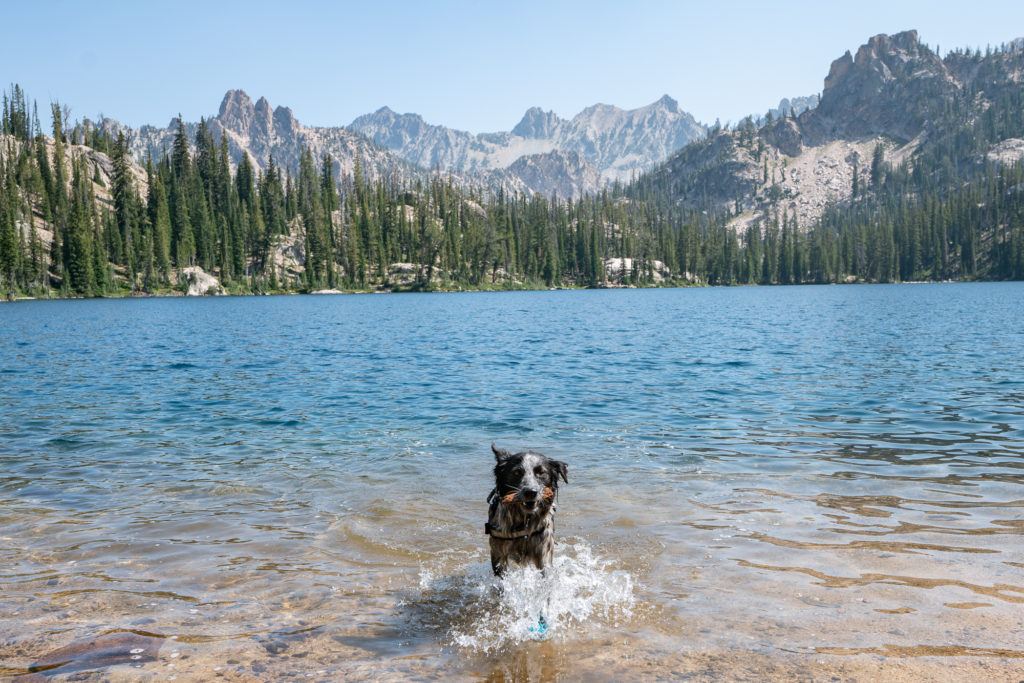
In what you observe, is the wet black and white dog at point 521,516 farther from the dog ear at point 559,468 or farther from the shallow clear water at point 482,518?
the shallow clear water at point 482,518

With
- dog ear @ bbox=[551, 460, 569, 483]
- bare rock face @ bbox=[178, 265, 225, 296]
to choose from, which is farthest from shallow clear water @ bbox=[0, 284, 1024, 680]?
bare rock face @ bbox=[178, 265, 225, 296]

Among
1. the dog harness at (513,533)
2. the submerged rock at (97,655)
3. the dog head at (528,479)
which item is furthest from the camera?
the dog harness at (513,533)

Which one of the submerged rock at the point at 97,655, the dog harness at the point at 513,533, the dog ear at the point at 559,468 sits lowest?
the submerged rock at the point at 97,655

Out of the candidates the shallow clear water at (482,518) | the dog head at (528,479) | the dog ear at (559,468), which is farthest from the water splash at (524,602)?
the dog ear at (559,468)

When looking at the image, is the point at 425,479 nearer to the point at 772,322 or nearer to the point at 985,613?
the point at 985,613

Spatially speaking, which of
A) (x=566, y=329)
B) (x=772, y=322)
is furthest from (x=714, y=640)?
(x=772, y=322)

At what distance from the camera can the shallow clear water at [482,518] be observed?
6793 millimetres

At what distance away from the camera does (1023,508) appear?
418 inches

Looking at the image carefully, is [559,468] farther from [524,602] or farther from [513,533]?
[524,602]

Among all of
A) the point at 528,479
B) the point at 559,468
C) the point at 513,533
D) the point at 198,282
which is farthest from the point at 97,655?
the point at 198,282

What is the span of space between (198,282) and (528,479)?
521ft

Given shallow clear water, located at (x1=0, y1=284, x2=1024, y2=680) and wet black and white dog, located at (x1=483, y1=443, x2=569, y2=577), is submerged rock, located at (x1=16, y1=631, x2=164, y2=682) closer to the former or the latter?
shallow clear water, located at (x1=0, y1=284, x2=1024, y2=680)

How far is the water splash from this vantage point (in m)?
7.24

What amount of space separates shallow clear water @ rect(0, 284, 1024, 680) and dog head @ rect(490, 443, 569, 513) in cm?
106
